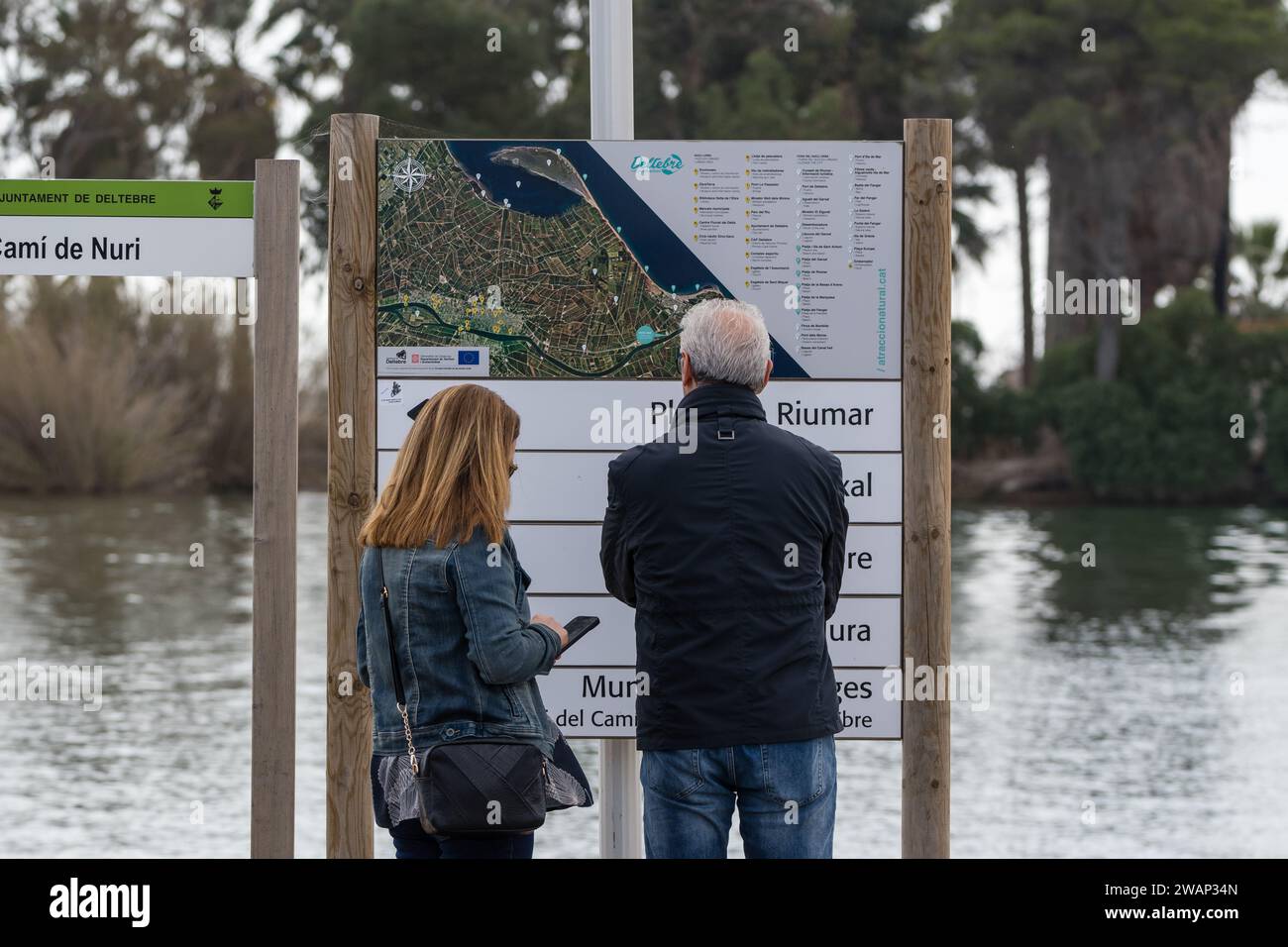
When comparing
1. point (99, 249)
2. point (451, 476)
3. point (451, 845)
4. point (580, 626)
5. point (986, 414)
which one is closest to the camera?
point (451, 476)

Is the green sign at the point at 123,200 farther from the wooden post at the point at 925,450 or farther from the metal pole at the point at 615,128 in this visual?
the wooden post at the point at 925,450

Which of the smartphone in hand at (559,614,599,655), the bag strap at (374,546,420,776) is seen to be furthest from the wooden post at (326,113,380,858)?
the bag strap at (374,546,420,776)

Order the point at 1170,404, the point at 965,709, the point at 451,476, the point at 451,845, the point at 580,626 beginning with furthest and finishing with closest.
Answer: the point at 1170,404 → the point at 965,709 → the point at 580,626 → the point at 451,845 → the point at 451,476

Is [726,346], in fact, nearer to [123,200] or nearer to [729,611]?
[729,611]

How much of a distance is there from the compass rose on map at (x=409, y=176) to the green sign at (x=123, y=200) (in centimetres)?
43

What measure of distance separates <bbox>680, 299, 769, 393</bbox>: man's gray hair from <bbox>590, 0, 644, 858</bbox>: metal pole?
1446 mm

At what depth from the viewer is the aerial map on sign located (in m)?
5.02

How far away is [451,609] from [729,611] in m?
0.60

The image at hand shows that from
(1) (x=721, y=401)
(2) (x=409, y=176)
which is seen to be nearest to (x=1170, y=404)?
(2) (x=409, y=176)

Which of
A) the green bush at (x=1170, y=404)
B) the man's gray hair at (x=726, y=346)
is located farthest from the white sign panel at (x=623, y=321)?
the green bush at (x=1170, y=404)

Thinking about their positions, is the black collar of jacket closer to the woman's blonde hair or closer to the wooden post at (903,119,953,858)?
the woman's blonde hair

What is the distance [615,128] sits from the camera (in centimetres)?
520

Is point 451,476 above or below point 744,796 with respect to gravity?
above

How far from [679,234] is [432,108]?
→ 2786 cm
